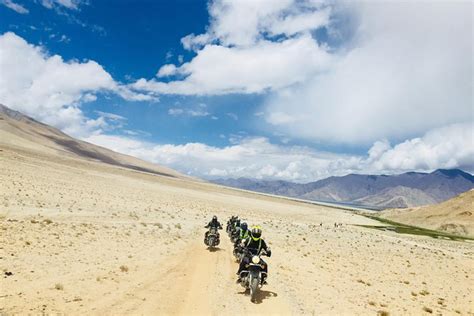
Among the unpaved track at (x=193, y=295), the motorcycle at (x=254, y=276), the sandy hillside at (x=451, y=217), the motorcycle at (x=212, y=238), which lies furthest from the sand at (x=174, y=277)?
the sandy hillside at (x=451, y=217)

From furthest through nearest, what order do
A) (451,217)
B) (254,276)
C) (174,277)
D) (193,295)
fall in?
1. (451,217)
2. (174,277)
3. (254,276)
4. (193,295)

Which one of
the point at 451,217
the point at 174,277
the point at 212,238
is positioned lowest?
the point at 174,277

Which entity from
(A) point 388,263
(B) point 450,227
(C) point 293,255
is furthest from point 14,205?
(B) point 450,227

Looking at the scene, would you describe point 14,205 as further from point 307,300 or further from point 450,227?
point 450,227

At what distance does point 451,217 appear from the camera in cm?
11800

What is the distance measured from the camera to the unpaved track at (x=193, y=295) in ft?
39.3

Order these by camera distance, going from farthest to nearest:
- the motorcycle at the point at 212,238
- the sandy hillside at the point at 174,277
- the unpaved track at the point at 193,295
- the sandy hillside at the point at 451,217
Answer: the sandy hillside at the point at 451,217 → the motorcycle at the point at 212,238 → the sandy hillside at the point at 174,277 → the unpaved track at the point at 193,295

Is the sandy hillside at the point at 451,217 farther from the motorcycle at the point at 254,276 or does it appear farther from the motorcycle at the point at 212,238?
the motorcycle at the point at 254,276

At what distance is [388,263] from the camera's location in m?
28.8

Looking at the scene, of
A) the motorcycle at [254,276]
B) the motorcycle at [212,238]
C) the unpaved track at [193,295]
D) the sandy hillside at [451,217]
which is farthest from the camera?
the sandy hillside at [451,217]

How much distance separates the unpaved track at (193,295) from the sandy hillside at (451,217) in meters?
105

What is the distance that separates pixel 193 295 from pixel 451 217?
416 ft

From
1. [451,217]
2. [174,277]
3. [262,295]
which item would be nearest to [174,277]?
[174,277]

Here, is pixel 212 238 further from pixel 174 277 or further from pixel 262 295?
pixel 262 295
